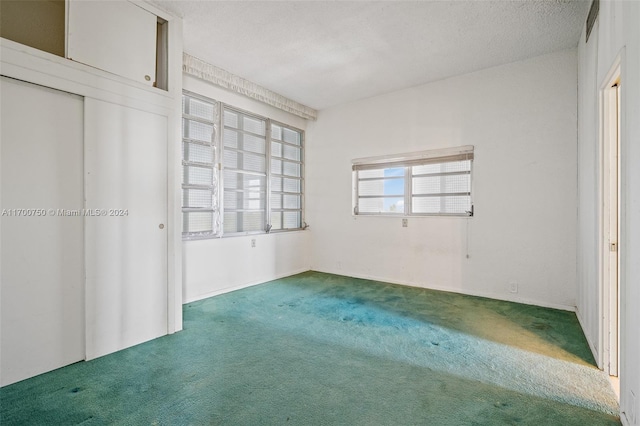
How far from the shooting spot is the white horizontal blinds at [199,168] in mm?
4098

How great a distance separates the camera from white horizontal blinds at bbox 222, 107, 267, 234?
4613 millimetres

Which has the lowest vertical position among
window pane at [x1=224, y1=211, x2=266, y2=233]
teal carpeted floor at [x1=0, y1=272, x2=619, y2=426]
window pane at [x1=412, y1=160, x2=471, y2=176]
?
teal carpeted floor at [x1=0, y1=272, x2=619, y2=426]

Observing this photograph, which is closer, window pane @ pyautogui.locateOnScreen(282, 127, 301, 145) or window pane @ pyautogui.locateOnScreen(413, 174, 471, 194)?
window pane @ pyautogui.locateOnScreen(413, 174, 471, 194)

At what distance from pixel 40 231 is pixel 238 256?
2605mm

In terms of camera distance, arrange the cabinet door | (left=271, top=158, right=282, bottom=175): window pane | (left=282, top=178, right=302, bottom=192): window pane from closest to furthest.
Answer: the cabinet door < (left=271, top=158, right=282, bottom=175): window pane < (left=282, top=178, right=302, bottom=192): window pane

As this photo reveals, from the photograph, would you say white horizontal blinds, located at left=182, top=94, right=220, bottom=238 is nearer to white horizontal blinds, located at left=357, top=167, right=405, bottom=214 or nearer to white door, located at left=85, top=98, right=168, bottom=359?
white door, located at left=85, top=98, right=168, bottom=359

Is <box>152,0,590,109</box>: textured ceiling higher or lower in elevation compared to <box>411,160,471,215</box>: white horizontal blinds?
higher

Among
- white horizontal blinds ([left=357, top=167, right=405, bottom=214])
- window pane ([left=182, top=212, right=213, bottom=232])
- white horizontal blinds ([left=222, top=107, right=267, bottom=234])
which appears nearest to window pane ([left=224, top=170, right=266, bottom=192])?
white horizontal blinds ([left=222, top=107, right=267, bottom=234])

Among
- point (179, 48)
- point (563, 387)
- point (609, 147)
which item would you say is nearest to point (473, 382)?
point (563, 387)

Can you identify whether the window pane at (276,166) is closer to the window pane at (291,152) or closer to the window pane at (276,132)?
the window pane at (291,152)

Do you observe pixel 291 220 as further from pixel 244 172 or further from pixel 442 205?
pixel 442 205

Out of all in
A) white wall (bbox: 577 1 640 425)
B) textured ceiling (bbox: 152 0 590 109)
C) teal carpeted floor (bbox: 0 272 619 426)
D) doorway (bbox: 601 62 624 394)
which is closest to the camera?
white wall (bbox: 577 1 640 425)

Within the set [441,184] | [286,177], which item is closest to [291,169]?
[286,177]
